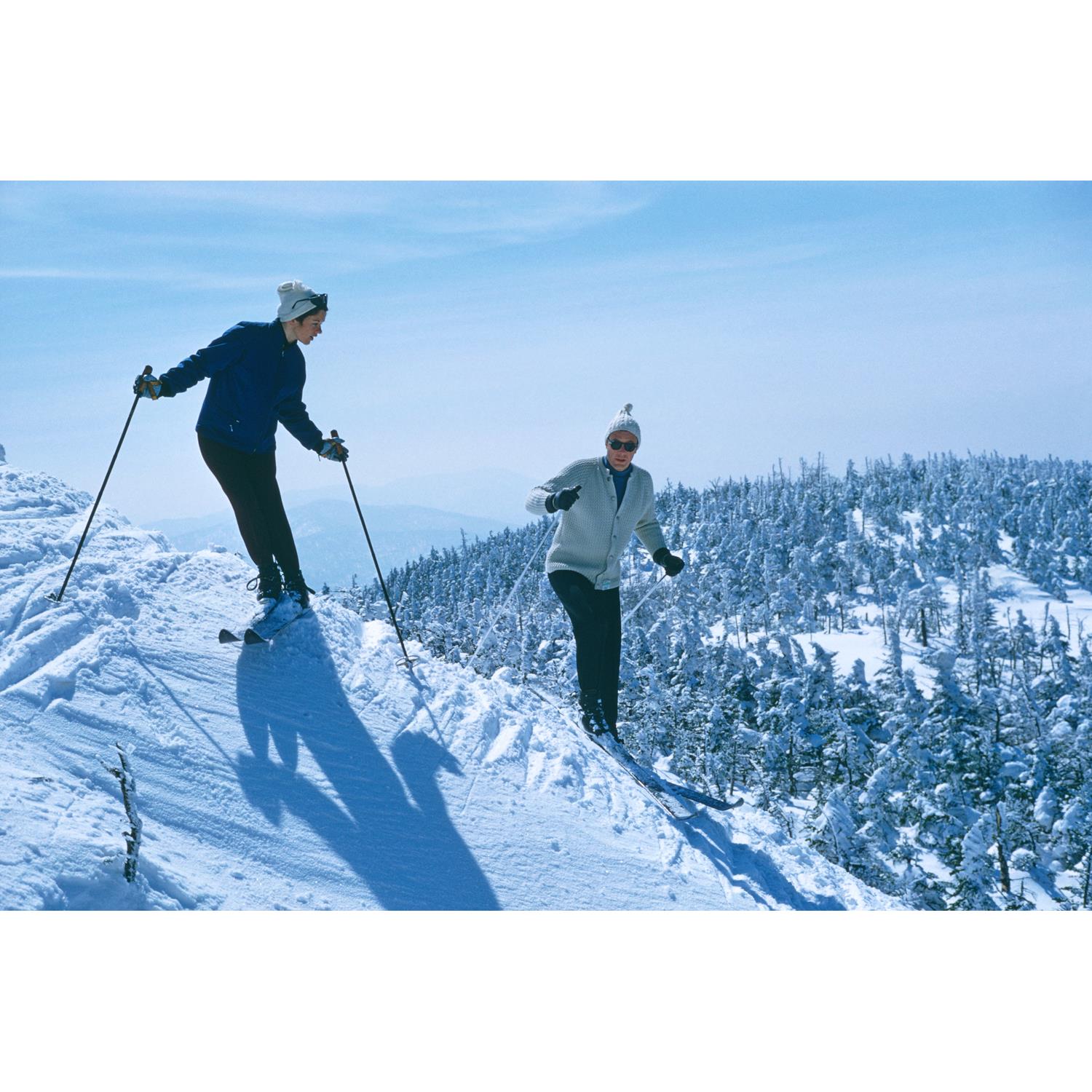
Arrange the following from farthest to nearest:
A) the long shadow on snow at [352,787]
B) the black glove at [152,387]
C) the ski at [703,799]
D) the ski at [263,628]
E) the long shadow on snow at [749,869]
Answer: the ski at [703,799] < the ski at [263,628] < the black glove at [152,387] < the long shadow on snow at [749,869] < the long shadow on snow at [352,787]

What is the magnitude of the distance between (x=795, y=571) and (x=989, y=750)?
225ft

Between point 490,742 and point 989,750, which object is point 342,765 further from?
point 989,750

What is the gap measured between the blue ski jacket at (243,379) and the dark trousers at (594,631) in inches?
99.6

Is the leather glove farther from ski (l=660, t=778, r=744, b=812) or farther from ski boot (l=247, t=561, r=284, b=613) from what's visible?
ski (l=660, t=778, r=744, b=812)

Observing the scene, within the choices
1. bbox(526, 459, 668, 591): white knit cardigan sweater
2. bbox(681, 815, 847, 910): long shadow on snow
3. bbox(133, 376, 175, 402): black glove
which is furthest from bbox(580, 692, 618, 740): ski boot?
bbox(133, 376, 175, 402): black glove

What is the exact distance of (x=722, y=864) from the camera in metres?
5.41

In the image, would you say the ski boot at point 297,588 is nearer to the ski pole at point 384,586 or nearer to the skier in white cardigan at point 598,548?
the ski pole at point 384,586

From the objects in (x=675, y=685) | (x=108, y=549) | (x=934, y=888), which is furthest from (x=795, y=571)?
(x=108, y=549)

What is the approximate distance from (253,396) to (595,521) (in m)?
2.74

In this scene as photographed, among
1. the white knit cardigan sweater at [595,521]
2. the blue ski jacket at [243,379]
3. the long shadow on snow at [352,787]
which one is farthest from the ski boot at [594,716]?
the blue ski jacket at [243,379]

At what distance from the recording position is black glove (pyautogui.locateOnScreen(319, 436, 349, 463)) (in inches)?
253

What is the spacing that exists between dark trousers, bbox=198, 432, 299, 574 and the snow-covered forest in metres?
1.82

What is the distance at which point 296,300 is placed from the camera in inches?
226

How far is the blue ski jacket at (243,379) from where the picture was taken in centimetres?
569
